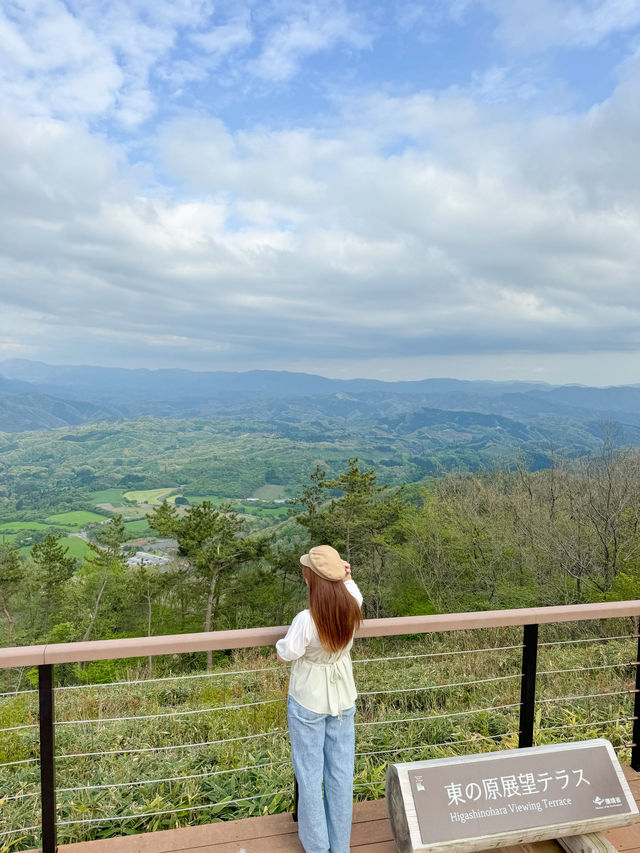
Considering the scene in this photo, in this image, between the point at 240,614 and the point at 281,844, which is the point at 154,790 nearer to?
the point at 281,844

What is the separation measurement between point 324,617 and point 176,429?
185373 mm

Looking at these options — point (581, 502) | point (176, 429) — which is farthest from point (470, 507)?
point (176, 429)

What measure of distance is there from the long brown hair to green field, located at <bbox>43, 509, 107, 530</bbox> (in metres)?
65.4

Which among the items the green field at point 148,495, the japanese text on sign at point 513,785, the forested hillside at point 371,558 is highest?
the japanese text on sign at point 513,785

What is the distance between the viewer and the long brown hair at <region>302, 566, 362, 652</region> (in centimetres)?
170

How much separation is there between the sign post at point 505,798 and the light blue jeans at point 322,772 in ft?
0.63

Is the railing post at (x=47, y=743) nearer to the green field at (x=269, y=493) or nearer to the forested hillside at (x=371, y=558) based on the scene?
the forested hillside at (x=371, y=558)

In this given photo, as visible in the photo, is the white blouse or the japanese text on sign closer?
the white blouse

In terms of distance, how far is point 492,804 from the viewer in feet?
6.05

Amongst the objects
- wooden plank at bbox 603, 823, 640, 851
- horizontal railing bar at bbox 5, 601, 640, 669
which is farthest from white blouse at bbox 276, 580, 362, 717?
wooden plank at bbox 603, 823, 640, 851

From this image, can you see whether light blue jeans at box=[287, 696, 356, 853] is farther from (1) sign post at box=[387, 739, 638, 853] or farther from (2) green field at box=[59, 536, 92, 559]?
(2) green field at box=[59, 536, 92, 559]

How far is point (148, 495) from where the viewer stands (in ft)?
275

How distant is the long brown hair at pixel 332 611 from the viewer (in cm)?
170

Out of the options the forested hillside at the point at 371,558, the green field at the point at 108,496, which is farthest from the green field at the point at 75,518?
the forested hillside at the point at 371,558
